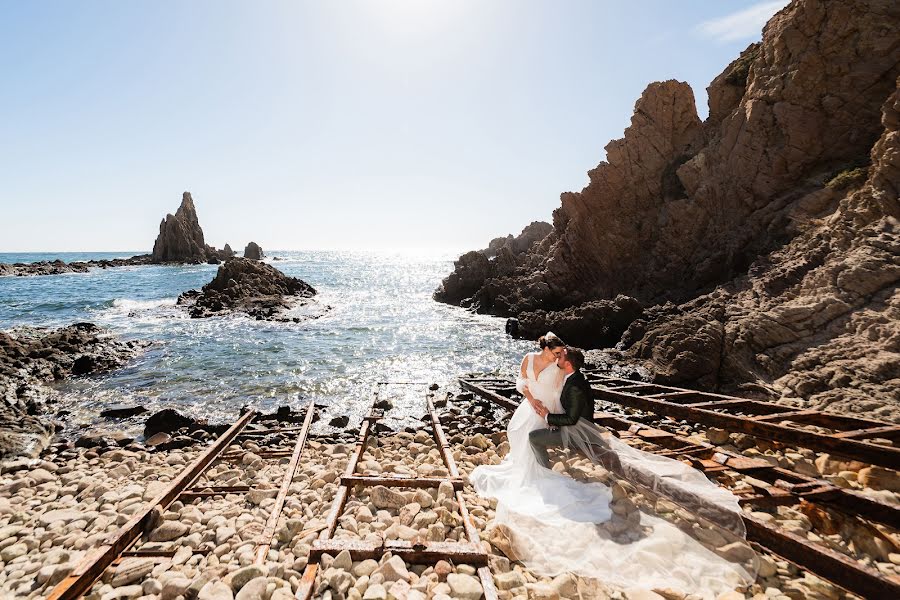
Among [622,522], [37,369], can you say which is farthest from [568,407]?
[37,369]

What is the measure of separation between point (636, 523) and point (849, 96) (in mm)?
27681

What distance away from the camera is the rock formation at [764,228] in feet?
40.1

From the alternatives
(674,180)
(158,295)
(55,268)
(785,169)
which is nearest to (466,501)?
(785,169)

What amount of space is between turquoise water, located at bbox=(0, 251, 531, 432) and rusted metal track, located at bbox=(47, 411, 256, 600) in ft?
19.0

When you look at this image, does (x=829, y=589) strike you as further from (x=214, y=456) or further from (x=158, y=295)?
(x=158, y=295)

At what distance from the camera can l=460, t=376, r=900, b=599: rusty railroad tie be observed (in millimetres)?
3834

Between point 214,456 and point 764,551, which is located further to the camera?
point 214,456

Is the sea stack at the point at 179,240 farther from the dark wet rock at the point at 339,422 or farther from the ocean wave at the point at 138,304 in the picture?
the dark wet rock at the point at 339,422

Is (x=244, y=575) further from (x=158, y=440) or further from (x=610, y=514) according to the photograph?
(x=158, y=440)

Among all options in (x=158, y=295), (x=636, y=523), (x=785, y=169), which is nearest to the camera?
Answer: (x=636, y=523)

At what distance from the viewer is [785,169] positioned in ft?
75.1

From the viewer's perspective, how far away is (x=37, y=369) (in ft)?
53.7

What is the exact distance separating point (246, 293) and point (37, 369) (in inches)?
926

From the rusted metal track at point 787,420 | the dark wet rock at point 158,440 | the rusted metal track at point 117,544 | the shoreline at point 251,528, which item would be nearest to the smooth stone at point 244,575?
the shoreline at point 251,528
